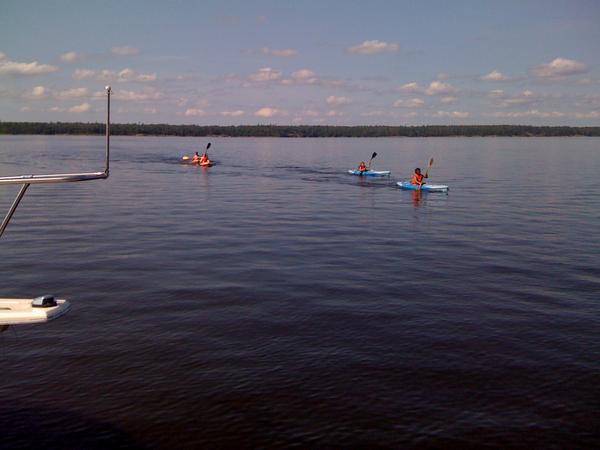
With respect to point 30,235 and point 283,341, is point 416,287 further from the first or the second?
point 30,235

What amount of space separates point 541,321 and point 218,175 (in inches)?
1971

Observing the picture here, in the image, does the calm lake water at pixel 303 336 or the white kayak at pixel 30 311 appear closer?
the white kayak at pixel 30 311

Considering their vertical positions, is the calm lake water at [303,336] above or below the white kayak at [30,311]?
below

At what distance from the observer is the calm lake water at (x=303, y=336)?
10.4 meters

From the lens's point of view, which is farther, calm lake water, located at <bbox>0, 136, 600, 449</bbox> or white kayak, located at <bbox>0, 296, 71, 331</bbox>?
calm lake water, located at <bbox>0, 136, 600, 449</bbox>

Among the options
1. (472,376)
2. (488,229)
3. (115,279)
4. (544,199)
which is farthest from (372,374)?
(544,199)

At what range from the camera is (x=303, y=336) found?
14.4m

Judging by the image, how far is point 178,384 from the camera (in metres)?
11.8

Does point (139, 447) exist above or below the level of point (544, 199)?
below

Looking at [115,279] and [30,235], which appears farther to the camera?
[30,235]

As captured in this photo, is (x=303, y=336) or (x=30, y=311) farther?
(x=303, y=336)

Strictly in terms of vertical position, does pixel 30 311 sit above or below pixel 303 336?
above

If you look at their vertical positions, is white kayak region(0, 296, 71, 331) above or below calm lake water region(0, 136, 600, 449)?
above

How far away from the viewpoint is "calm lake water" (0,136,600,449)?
34.3 feet
